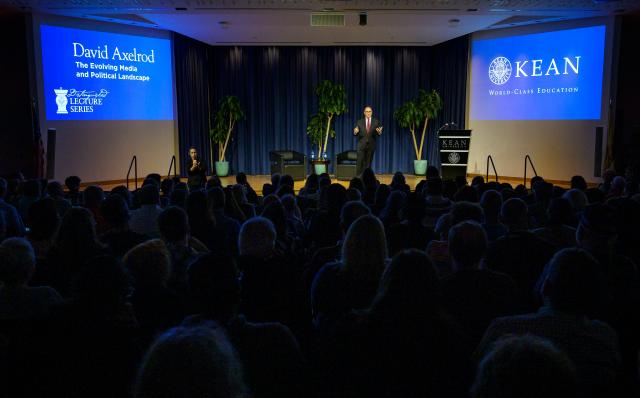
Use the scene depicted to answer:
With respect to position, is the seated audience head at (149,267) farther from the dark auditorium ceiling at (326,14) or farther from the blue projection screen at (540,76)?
the blue projection screen at (540,76)

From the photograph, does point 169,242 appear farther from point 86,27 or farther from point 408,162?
point 408,162

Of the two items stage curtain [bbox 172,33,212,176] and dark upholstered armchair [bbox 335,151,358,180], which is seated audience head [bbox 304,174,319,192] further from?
stage curtain [bbox 172,33,212,176]

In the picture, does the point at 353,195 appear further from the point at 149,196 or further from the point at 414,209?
the point at 149,196

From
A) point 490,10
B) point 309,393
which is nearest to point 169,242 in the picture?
point 309,393

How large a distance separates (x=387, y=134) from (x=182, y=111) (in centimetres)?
570

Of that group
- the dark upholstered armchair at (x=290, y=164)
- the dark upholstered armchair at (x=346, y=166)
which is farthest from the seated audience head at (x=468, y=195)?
the dark upholstered armchair at (x=290, y=164)

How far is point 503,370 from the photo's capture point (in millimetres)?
1007

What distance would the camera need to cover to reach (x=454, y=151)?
11.5 meters

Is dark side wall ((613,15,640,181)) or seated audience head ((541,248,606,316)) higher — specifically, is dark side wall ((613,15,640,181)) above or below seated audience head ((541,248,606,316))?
above

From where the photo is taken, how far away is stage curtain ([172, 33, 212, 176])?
1352 centimetres

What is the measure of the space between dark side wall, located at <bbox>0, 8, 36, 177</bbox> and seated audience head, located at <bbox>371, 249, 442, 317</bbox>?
34.4 feet

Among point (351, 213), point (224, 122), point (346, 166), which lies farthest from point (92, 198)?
point (224, 122)

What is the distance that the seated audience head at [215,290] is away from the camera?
1.74 m

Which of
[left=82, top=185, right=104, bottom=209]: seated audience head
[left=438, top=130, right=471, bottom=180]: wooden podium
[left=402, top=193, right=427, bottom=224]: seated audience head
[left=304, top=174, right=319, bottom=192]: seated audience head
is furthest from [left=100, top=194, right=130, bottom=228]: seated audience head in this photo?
[left=438, top=130, right=471, bottom=180]: wooden podium
